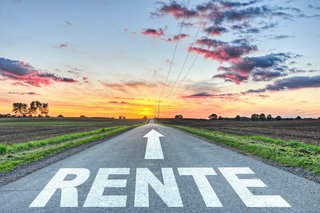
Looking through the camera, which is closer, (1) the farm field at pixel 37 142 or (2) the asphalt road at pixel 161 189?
(2) the asphalt road at pixel 161 189

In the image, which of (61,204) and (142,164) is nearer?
(61,204)

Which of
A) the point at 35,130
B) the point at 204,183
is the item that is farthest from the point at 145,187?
the point at 35,130

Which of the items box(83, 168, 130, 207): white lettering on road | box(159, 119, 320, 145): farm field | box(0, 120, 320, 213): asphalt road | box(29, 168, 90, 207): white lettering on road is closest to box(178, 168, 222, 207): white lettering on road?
box(0, 120, 320, 213): asphalt road

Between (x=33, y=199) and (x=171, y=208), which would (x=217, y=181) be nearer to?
(x=171, y=208)

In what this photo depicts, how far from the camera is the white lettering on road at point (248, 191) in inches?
214

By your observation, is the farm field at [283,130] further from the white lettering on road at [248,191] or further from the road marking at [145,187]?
the road marking at [145,187]

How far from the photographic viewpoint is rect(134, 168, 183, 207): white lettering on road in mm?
5516

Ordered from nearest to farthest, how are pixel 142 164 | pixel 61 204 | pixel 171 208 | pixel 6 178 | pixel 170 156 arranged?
1. pixel 171 208
2. pixel 61 204
3. pixel 6 178
4. pixel 142 164
5. pixel 170 156

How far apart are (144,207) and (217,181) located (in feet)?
8.04

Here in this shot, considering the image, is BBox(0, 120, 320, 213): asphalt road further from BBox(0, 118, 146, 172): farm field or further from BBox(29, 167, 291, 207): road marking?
BBox(0, 118, 146, 172): farm field

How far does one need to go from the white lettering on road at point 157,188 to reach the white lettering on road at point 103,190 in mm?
316

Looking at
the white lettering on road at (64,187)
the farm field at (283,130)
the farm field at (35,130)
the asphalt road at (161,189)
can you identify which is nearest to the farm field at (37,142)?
the farm field at (35,130)

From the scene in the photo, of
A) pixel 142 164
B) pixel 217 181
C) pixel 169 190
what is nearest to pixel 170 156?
pixel 142 164

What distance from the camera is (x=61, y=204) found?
551 cm
